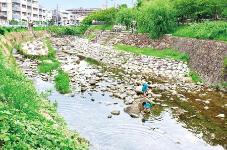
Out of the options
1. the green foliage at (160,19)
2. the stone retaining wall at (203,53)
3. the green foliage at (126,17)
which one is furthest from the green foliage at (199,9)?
the green foliage at (126,17)

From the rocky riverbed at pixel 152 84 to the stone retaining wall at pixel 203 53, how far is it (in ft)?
5.07

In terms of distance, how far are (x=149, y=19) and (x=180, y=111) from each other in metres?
39.3

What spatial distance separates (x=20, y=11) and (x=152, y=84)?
107083 millimetres

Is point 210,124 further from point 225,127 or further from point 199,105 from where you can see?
point 199,105

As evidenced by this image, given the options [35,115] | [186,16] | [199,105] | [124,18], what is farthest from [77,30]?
[35,115]

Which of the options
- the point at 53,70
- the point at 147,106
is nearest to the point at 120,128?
the point at 147,106

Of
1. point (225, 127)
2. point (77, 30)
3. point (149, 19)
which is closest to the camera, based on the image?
point (225, 127)

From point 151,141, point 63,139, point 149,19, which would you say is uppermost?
point 149,19

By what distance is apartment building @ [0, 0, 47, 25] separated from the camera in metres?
117

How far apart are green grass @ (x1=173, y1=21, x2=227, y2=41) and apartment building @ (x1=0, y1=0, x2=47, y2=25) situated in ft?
198

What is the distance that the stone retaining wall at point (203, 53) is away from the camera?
106 ft

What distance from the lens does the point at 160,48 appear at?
5494 cm

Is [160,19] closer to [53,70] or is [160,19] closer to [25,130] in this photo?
[53,70]

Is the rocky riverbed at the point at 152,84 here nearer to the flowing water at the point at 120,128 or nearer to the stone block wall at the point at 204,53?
the flowing water at the point at 120,128
